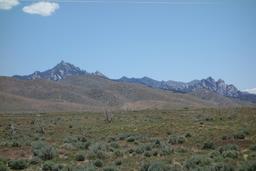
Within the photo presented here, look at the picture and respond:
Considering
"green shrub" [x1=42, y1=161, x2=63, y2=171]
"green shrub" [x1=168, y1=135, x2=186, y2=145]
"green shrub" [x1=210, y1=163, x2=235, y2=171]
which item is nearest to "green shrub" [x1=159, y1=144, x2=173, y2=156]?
"green shrub" [x1=168, y1=135, x2=186, y2=145]

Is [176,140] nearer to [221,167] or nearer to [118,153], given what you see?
[118,153]

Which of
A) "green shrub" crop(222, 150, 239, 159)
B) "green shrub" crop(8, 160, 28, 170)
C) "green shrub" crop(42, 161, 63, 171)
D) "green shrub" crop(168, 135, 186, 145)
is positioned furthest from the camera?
"green shrub" crop(168, 135, 186, 145)

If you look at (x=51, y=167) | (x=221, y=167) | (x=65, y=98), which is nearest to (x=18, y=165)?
(x=51, y=167)

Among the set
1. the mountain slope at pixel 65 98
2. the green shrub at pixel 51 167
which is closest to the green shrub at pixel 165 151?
the green shrub at pixel 51 167

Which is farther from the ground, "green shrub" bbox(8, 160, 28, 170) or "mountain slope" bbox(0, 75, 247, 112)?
"mountain slope" bbox(0, 75, 247, 112)

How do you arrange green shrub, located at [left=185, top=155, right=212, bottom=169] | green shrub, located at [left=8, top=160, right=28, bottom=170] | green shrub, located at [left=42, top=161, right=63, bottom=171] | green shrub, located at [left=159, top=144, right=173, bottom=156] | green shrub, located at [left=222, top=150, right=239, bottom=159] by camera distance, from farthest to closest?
green shrub, located at [left=159, top=144, right=173, bottom=156]
green shrub, located at [left=222, top=150, right=239, bottom=159]
green shrub, located at [left=8, top=160, right=28, bottom=170]
green shrub, located at [left=42, top=161, right=63, bottom=171]
green shrub, located at [left=185, top=155, right=212, bottom=169]

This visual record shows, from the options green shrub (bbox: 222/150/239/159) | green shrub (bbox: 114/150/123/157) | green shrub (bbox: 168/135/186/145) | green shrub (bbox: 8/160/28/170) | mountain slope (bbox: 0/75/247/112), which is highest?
mountain slope (bbox: 0/75/247/112)

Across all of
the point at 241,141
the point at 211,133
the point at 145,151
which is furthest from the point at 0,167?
the point at 211,133

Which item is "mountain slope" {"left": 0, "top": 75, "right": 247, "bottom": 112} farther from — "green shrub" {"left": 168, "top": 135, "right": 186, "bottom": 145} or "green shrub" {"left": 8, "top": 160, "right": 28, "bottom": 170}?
"green shrub" {"left": 8, "top": 160, "right": 28, "bottom": 170}

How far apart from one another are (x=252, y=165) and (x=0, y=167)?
10.6 m

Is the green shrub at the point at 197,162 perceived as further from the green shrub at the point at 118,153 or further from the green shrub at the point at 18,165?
the green shrub at the point at 18,165

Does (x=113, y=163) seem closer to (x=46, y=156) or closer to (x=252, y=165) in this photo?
(x=46, y=156)

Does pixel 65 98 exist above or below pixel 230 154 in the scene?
above

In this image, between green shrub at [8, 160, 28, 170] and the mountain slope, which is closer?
green shrub at [8, 160, 28, 170]
